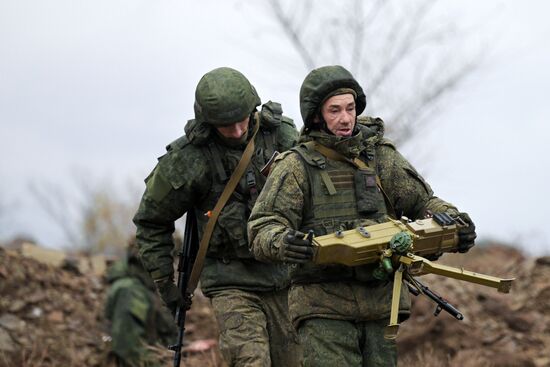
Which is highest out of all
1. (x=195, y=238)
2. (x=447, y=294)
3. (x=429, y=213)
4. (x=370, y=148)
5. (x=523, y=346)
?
(x=447, y=294)

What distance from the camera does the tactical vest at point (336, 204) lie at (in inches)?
242

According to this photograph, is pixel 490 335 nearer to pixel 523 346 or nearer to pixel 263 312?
pixel 523 346

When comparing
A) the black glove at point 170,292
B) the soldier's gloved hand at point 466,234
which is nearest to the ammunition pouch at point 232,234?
the black glove at point 170,292

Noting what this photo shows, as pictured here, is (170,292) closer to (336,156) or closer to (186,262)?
(186,262)

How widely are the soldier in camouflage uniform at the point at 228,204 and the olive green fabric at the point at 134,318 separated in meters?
5.23

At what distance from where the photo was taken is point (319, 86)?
6246 millimetres

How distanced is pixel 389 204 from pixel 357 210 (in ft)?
1.00

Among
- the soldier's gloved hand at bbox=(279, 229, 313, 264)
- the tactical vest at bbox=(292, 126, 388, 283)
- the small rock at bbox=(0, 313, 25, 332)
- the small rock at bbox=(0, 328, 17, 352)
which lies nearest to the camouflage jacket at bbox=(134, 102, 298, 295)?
the tactical vest at bbox=(292, 126, 388, 283)

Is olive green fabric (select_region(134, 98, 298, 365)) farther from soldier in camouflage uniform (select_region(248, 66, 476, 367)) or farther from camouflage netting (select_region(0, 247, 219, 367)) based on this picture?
camouflage netting (select_region(0, 247, 219, 367))

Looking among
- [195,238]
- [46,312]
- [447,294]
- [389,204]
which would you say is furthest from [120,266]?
[389,204]

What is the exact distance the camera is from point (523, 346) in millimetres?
12539

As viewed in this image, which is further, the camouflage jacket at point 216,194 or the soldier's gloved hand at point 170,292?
the soldier's gloved hand at point 170,292

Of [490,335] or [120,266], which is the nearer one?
[490,335]

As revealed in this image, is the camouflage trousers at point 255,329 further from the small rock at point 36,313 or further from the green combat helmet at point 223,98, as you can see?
the small rock at point 36,313
